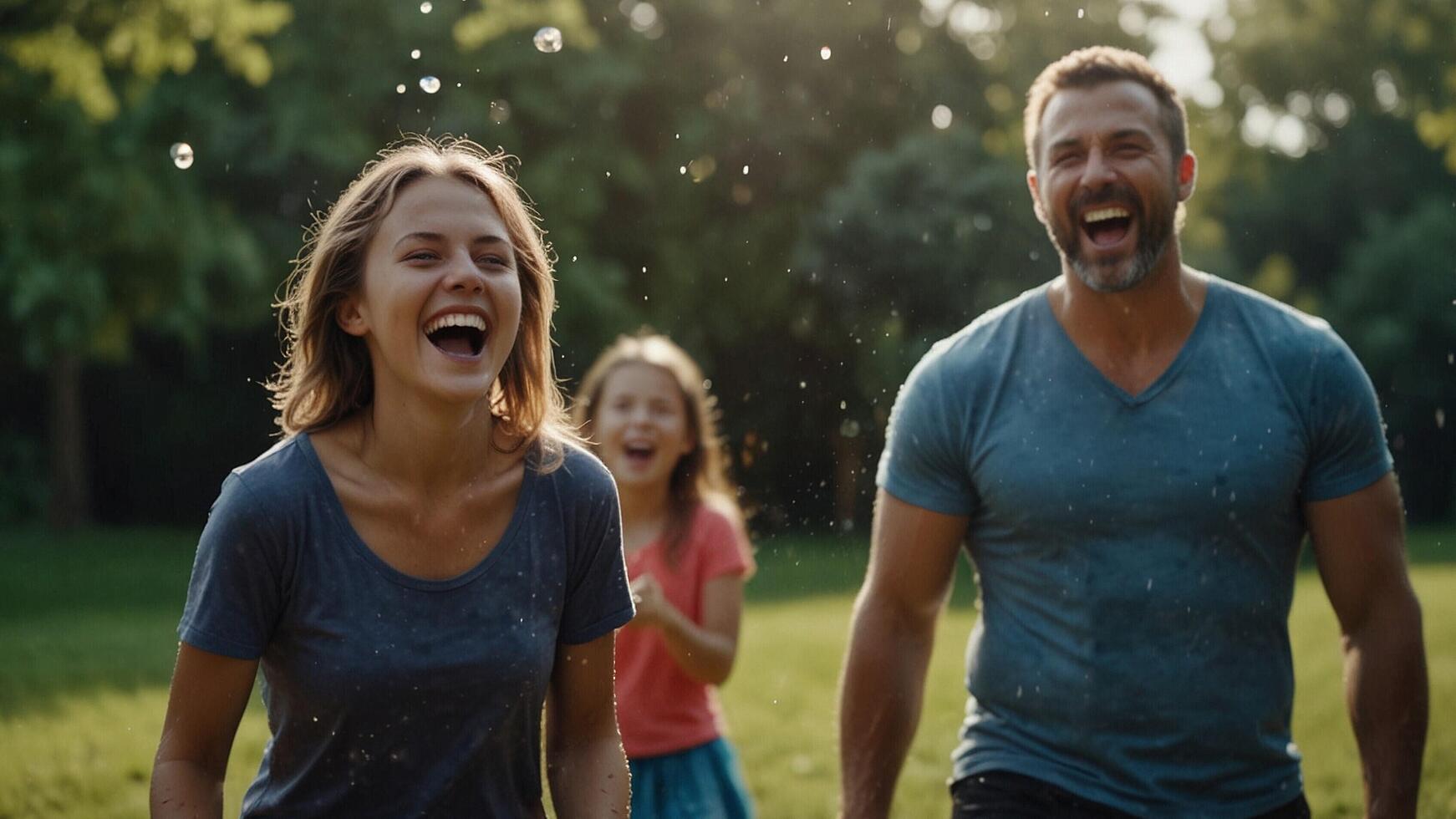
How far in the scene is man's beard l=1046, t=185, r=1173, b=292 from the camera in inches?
144

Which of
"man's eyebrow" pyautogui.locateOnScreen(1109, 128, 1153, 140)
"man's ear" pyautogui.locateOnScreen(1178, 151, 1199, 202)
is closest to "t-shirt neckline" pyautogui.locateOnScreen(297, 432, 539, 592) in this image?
"man's eyebrow" pyautogui.locateOnScreen(1109, 128, 1153, 140)

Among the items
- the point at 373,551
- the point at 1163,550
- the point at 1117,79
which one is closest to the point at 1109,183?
the point at 1117,79

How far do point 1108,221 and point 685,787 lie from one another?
2140 millimetres

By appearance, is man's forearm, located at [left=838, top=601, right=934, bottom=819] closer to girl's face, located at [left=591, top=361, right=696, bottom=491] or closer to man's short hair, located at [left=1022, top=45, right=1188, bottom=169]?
man's short hair, located at [left=1022, top=45, right=1188, bottom=169]

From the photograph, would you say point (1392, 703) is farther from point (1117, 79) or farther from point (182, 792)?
point (182, 792)

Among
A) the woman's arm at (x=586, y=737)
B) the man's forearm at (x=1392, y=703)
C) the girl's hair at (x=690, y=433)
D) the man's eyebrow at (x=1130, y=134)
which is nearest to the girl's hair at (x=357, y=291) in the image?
the woman's arm at (x=586, y=737)

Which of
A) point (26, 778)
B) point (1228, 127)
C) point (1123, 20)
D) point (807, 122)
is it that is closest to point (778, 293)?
point (807, 122)

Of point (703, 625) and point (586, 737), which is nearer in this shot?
point (586, 737)

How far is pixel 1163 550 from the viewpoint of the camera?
11.4 ft

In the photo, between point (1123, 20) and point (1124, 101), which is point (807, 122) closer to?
point (1123, 20)

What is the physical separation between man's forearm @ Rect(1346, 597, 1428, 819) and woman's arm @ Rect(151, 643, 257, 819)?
225cm

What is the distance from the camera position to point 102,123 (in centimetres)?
2203

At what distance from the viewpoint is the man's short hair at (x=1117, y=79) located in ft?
12.6

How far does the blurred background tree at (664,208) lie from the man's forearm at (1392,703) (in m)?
15.6
